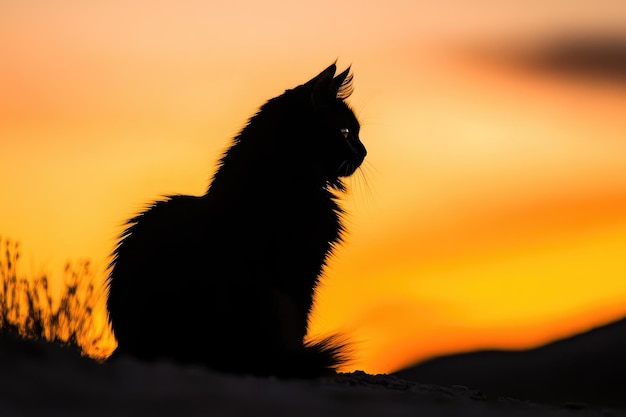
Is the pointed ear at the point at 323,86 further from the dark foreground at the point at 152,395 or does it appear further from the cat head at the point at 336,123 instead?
the dark foreground at the point at 152,395

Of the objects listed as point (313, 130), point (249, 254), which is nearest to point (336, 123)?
point (313, 130)

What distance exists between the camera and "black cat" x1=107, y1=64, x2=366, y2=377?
730 centimetres

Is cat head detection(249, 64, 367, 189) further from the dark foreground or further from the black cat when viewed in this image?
the dark foreground

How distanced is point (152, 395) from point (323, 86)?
14.8ft

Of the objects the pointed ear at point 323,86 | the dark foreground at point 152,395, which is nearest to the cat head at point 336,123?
the pointed ear at point 323,86

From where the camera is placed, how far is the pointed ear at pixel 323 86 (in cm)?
841

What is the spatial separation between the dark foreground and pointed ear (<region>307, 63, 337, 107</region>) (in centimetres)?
357

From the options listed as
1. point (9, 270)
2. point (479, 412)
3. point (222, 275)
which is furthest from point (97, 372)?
point (9, 270)

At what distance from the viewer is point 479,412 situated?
16.6ft

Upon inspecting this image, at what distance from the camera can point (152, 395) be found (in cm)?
459

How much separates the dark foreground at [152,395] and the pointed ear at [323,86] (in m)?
3.57

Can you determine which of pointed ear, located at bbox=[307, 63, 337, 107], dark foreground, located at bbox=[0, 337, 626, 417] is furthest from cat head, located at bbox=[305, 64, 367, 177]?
dark foreground, located at bbox=[0, 337, 626, 417]

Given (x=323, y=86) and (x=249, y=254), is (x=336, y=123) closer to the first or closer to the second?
(x=323, y=86)

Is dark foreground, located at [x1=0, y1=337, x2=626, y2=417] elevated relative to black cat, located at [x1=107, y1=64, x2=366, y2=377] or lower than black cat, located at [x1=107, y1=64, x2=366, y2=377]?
lower
